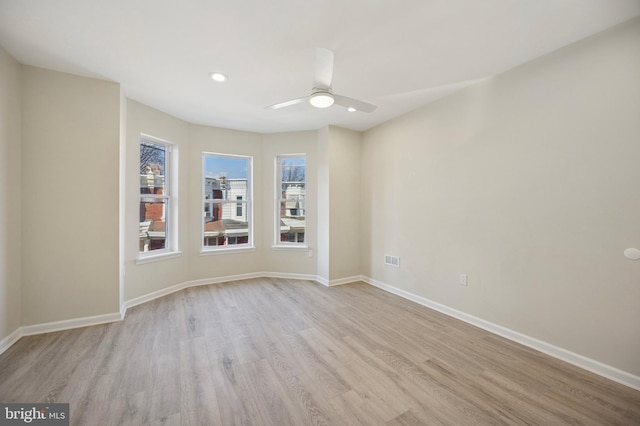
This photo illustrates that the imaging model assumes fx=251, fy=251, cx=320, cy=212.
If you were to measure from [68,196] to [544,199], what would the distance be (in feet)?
15.7

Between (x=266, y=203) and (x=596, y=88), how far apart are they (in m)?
4.37

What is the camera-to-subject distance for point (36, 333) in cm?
258

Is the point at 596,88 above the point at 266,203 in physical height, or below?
above

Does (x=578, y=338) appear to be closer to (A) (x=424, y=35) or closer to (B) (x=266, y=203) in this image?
(A) (x=424, y=35)

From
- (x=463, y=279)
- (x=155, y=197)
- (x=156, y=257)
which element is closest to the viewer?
(x=463, y=279)

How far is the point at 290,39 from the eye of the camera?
2.08 meters

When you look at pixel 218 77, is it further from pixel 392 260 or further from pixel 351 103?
pixel 392 260

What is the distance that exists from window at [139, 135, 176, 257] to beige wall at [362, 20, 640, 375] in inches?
151

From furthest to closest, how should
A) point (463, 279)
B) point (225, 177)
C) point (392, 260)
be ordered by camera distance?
point (225, 177)
point (392, 260)
point (463, 279)

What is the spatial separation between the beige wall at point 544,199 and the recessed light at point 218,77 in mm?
2576

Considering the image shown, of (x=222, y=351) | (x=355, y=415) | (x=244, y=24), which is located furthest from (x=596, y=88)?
(x=222, y=351)

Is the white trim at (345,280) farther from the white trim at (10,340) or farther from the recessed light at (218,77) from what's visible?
the white trim at (10,340)

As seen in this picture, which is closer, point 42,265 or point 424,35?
point 424,35

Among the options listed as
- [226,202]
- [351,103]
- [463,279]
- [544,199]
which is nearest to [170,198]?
[226,202]
